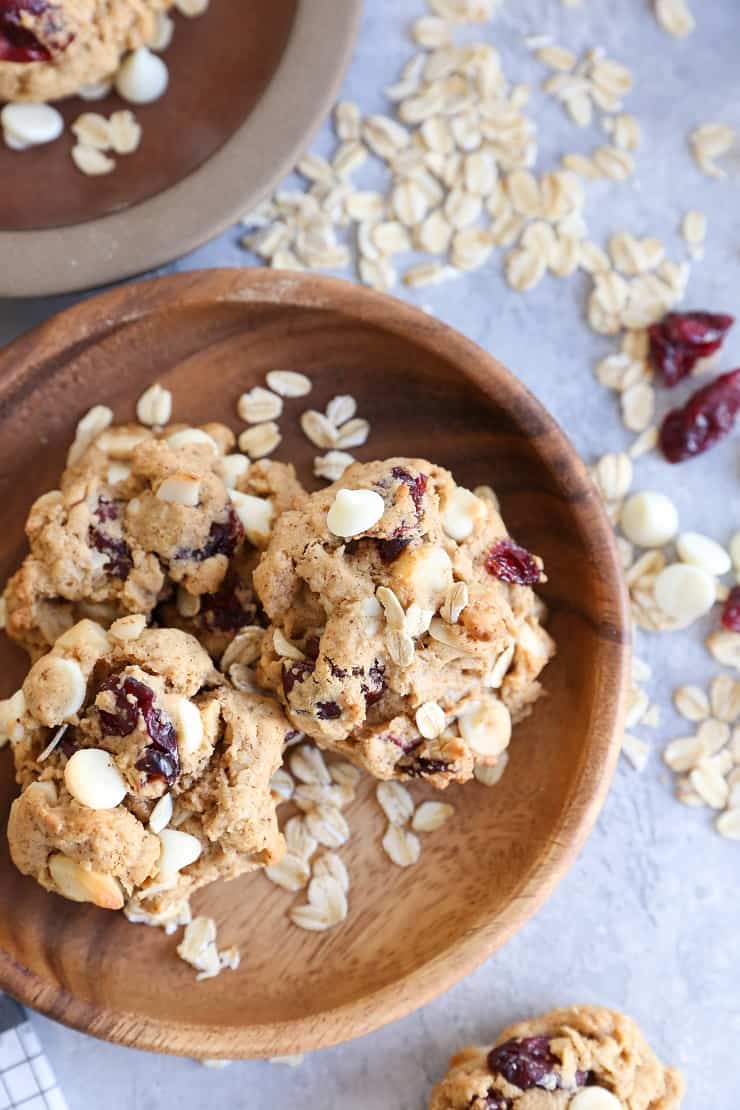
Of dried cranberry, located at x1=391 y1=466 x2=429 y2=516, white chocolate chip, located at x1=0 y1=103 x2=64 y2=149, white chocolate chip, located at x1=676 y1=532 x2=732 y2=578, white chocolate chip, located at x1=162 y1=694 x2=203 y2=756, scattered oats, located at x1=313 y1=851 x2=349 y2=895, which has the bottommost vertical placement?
scattered oats, located at x1=313 y1=851 x2=349 y2=895

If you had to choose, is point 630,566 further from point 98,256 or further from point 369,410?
point 98,256

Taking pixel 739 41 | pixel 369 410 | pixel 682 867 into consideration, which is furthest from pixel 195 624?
pixel 739 41

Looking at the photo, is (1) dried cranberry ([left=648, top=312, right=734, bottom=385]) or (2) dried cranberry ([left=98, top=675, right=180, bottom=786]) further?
(1) dried cranberry ([left=648, top=312, right=734, bottom=385])

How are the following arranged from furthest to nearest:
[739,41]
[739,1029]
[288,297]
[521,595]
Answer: [739,41], [739,1029], [288,297], [521,595]

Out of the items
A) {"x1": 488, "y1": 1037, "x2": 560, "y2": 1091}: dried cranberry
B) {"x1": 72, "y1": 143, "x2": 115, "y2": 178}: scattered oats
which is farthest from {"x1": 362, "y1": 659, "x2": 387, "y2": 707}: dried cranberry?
{"x1": 72, "y1": 143, "x2": 115, "y2": 178}: scattered oats

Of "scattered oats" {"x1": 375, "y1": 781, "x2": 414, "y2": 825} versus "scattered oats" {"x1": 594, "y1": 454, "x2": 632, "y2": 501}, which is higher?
"scattered oats" {"x1": 594, "y1": 454, "x2": 632, "y2": 501}

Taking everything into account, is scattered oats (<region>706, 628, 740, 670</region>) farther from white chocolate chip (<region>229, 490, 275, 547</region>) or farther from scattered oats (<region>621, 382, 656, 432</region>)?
white chocolate chip (<region>229, 490, 275, 547</region>)
